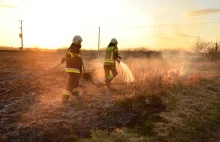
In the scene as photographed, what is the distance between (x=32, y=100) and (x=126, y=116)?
300 centimetres

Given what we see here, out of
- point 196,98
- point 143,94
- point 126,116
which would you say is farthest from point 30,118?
point 196,98

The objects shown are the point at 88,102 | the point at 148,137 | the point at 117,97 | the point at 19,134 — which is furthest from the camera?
the point at 117,97

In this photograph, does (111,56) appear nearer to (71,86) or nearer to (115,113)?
(71,86)

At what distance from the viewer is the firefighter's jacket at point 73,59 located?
312 inches

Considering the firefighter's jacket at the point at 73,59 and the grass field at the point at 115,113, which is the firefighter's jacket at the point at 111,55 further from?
the firefighter's jacket at the point at 73,59

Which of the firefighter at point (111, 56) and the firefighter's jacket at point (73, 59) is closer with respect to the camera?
the firefighter's jacket at point (73, 59)

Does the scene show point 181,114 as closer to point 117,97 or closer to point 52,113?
point 117,97

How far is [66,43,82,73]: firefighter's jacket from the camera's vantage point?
792cm

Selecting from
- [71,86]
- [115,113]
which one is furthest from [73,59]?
[115,113]

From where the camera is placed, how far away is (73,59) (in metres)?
8.00

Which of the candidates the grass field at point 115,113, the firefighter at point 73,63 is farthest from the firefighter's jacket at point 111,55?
the firefighter at point 73,63

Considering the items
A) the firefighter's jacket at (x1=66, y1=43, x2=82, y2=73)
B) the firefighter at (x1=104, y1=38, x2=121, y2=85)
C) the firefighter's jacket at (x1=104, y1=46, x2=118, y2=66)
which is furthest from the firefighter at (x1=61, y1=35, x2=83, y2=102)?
the firefighter's jacket at (x1=104, y1=46, x2=118, y2=66)

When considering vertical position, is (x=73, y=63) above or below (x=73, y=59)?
below

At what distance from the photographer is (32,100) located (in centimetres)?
793
